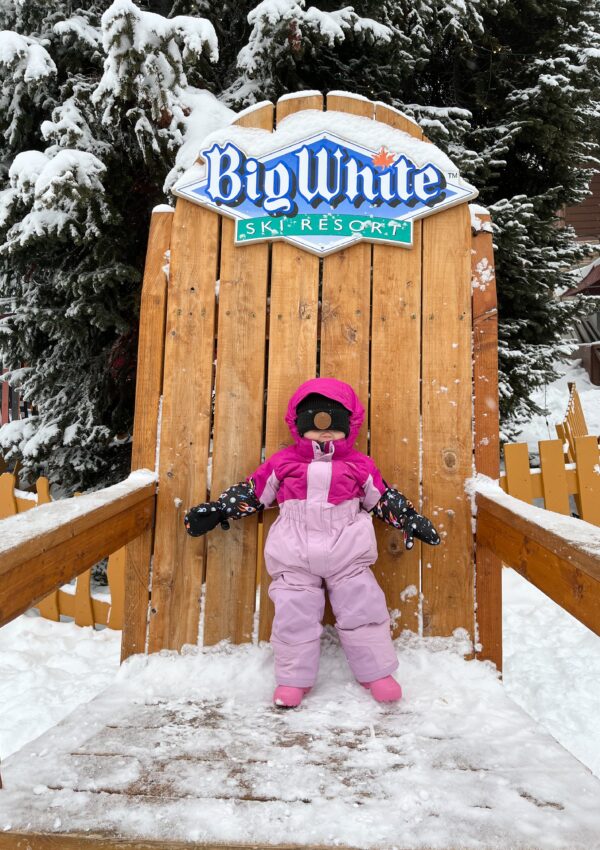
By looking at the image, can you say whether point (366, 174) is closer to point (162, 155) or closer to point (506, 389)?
point (162, 155)

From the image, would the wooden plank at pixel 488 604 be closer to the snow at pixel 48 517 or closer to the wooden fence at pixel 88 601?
the snow at pixel 48 517

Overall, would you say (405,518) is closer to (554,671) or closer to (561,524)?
(561,524)

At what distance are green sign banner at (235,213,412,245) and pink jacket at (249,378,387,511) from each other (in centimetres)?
49

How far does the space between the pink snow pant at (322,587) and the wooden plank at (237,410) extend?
0.13m

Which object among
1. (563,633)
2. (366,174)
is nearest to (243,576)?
(366,174)

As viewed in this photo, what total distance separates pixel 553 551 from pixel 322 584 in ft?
2.32

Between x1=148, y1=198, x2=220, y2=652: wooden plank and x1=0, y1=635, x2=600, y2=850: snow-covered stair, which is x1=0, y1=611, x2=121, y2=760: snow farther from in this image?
x1=0, y1=635, x2=600, y2=850: snow-covered stair

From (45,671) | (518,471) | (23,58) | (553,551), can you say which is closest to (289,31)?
(23,58)

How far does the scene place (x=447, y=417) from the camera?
5.93 feet

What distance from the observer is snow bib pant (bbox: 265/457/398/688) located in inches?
59.4

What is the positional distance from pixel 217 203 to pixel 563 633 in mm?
2692

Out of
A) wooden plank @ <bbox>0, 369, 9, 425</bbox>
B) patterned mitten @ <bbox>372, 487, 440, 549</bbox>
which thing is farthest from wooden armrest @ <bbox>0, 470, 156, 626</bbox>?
wooden plank @ <bbox>0, 369, 9, 425</bbox>

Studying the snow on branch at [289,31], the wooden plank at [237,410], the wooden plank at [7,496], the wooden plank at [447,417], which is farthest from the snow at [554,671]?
the snow on branch at [289,31]

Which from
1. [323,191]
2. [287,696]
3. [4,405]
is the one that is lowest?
[287,696]
